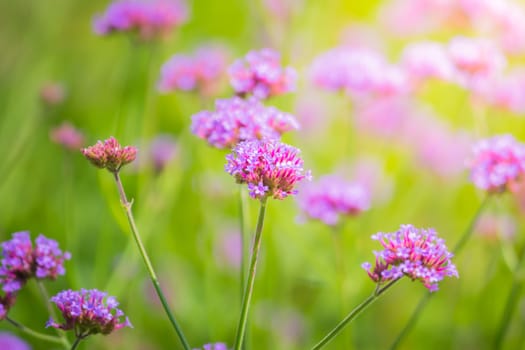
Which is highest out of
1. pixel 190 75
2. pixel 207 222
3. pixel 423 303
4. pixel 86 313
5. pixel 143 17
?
pixel 143 17

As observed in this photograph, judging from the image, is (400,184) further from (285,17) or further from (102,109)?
(102,109)

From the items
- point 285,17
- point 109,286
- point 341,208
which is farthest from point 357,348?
point 285,17

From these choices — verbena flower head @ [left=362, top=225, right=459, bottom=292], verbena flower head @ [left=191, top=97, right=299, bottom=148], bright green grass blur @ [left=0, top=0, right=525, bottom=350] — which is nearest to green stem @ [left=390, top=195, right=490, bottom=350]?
bright green grass blur @ [left=0, top=0, right=525, bottom=350]

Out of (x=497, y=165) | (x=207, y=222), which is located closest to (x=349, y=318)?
(x=497, y=165)

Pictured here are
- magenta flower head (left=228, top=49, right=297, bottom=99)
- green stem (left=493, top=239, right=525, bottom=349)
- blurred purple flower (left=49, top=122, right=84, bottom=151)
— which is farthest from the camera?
blurred purple flower (left=49, top=122, right=84, bottom=151)

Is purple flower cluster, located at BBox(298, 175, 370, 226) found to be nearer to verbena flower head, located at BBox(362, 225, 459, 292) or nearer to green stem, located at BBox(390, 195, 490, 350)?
green stem, located at BBox(390, 195, 490, 350)

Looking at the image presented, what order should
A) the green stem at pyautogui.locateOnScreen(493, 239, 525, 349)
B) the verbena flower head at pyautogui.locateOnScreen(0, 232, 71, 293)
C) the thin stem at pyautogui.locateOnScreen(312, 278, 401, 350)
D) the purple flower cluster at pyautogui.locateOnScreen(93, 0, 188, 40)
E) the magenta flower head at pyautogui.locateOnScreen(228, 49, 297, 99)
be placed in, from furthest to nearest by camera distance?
1. the purple flower cluster at pyautogui.locateOnScreen(93, 0, 188, 40)
2. the green stem at pyautogui.locateOnScreen(493, 239, 525, 349)
3. the magenta flower head at pyautogui.locateOnScreen(228, 49, 297, 99)
4. the verbena flower head at pyautogui.locateOnScreen(0, 232, 71, 293)
5. the thin stem at pyautogui.locateOnScreen(312, 278, 401, 350)

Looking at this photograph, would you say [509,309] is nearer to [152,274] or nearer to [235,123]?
[235,123]

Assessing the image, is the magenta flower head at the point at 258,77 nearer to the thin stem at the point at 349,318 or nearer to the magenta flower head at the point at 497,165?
the magenta flower head at the point at 497,165
